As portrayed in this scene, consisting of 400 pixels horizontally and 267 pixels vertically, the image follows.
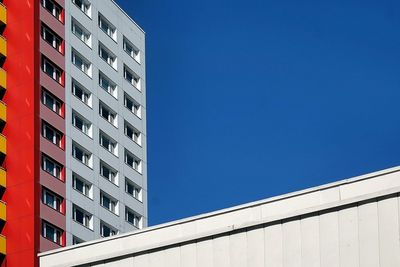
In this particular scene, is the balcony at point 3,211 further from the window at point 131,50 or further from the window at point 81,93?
the window at point 131,50

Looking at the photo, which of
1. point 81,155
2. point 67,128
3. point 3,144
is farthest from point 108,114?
point 3,144

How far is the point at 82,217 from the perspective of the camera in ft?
268

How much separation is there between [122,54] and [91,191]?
46.3 ft

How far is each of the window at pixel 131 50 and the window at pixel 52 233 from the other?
2126 centimetres

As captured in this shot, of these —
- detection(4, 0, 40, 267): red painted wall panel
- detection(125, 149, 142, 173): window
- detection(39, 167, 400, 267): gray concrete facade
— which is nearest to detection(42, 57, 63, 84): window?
detection(4, 0, 40, 267): red painted wall panel

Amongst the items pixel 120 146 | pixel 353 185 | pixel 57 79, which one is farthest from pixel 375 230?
pixel 120 146

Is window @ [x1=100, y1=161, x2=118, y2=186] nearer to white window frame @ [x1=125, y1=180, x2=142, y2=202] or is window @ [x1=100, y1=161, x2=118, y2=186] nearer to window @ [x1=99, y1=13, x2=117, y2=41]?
white window frame @ [x1=125, y1=180, x2=142, y2=202]

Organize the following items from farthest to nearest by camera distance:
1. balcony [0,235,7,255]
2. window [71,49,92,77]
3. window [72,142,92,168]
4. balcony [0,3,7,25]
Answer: window [71,49,92,77] → window [72,142,92,168] → balcony [0,3,7,25] → balcony [0,235,7,255]

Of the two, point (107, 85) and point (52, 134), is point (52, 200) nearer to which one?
point (52, 134)

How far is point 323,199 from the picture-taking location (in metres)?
30.4

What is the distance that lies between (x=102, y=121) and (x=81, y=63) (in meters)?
4.80

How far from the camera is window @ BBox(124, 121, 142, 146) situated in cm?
9181

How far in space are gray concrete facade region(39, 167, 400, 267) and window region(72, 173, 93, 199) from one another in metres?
47.9

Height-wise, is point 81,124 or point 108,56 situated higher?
point 108,56
